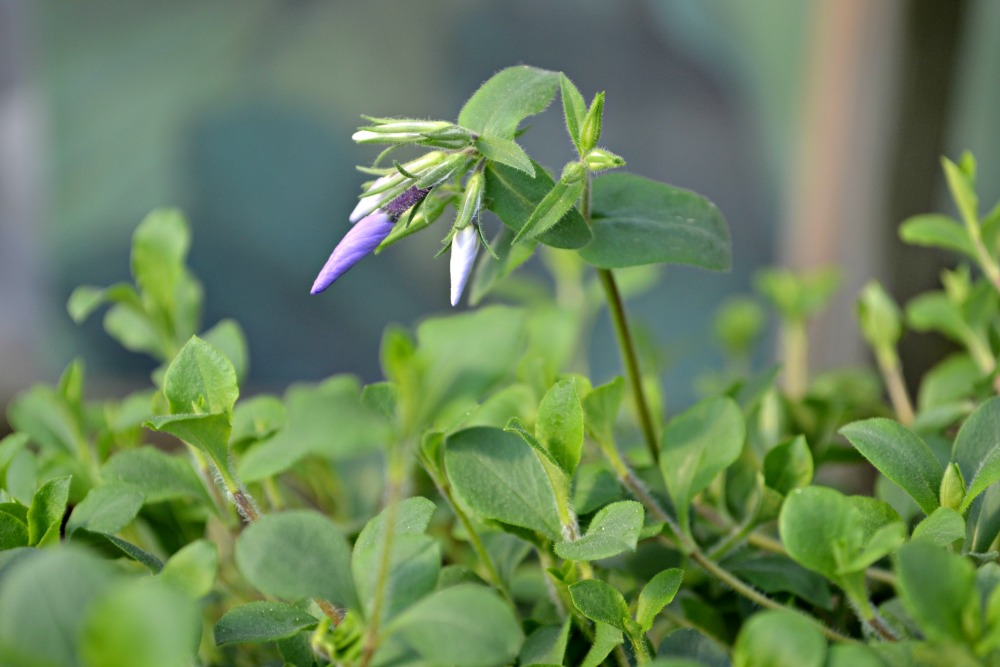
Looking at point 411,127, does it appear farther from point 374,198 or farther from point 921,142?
point 921,142

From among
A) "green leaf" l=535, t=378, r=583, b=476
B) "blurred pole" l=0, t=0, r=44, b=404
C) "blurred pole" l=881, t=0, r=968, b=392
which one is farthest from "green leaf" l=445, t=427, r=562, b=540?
"blurred pole" l=0, t=0, r=44, b=404

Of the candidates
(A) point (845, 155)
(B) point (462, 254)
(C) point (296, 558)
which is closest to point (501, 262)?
(B) point (462, 254)

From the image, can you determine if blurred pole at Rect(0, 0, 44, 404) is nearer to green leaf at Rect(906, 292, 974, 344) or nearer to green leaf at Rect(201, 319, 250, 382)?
green leaf at Rect(201, 319, 250, 382)

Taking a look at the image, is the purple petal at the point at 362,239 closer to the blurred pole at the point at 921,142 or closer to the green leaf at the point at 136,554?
the green leaf at the point at 136,554

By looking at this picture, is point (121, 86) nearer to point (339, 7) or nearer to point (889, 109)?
point (339, 7)

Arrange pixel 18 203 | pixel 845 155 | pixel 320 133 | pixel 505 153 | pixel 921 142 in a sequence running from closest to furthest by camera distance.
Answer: pixel 505 153 → pixel 921 142 → pixel 845 155 → pixel 320 133 → pixel 18 203

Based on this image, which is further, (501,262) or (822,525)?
(501,262)
